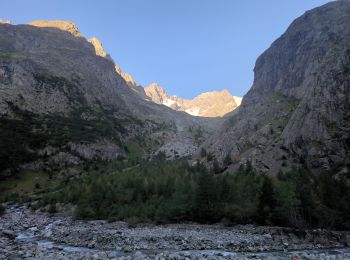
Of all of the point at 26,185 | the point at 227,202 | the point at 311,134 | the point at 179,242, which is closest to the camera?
the point at 179,242

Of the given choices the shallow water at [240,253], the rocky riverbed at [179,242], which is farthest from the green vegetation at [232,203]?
the shallow water at [240,253]

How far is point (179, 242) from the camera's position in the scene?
50.0 m

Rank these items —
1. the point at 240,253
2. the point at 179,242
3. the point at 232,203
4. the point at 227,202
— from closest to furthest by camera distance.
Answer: the point at 240,253 → the point at 179,242 → the point at 232,203 → the point at 227,202

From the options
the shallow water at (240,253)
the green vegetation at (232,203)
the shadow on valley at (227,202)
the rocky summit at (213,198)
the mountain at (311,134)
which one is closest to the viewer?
the shallow water at (240,253)

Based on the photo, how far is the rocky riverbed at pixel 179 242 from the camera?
3847 cm

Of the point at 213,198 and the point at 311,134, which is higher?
the point at 311,134

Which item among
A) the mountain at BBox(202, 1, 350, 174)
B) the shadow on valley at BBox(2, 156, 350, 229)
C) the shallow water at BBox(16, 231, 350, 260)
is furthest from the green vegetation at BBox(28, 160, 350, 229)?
the mountain at BBox(202, 1, 350, 174)

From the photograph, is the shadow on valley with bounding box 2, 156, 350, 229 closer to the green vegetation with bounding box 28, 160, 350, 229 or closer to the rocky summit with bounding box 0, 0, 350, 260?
the green vegetation with bounding box 28, 160, 350, 229

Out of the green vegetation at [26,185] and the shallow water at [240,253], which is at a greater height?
the green vegetation at [26,185]

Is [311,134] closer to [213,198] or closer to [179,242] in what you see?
[213,198]

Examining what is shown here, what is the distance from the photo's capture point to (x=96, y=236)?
178 ft

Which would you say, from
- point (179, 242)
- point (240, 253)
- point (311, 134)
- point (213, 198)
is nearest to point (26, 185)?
point (213, 198)

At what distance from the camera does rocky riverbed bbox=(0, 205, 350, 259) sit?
126ft

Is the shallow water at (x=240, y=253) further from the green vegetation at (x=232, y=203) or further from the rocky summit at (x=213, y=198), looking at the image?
the green vegetation at (x=232, y=203)
